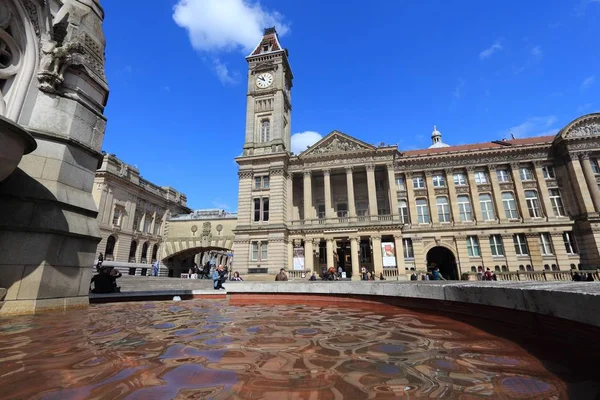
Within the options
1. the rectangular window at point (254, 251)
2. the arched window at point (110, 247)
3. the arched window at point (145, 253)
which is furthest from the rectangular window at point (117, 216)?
the rectangular window at point (254, 251)

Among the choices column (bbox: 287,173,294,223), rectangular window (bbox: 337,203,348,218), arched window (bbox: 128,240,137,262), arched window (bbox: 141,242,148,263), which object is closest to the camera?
column (bbox: 287,173,294,223)

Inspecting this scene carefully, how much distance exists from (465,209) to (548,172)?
10261mm

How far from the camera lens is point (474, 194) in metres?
33.8

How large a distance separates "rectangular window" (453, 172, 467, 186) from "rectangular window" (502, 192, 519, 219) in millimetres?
4418

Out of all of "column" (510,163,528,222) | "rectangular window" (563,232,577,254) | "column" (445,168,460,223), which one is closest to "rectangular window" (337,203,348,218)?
"column" (445,168,460,223)

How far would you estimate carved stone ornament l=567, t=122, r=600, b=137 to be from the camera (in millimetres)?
A: 31734

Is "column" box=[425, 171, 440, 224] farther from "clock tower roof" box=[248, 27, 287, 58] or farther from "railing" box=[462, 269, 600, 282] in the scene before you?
"clock tower roof" box=[248, 27, 287, 58]

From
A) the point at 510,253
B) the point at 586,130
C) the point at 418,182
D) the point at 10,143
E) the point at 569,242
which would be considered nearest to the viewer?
the point at 10,143

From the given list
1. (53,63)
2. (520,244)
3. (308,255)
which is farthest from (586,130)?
(53,63)

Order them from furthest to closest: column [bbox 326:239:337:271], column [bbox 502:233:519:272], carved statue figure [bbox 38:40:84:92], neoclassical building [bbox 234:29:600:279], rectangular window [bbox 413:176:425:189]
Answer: rectangular window [bbox 413:176:425:189]
column [bbox 326:239:337:271]
neoclassical building [bbox 234:29:600:279]
column [bbox 502:233:519:272]
carved statue figure [bbox 38:40:84:92]

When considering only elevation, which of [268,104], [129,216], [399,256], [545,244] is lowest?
[399,256]

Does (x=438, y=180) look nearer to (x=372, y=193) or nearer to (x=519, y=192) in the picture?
(x=519, y=192)

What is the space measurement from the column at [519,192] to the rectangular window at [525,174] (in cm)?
58

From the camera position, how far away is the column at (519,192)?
32.3 meters
